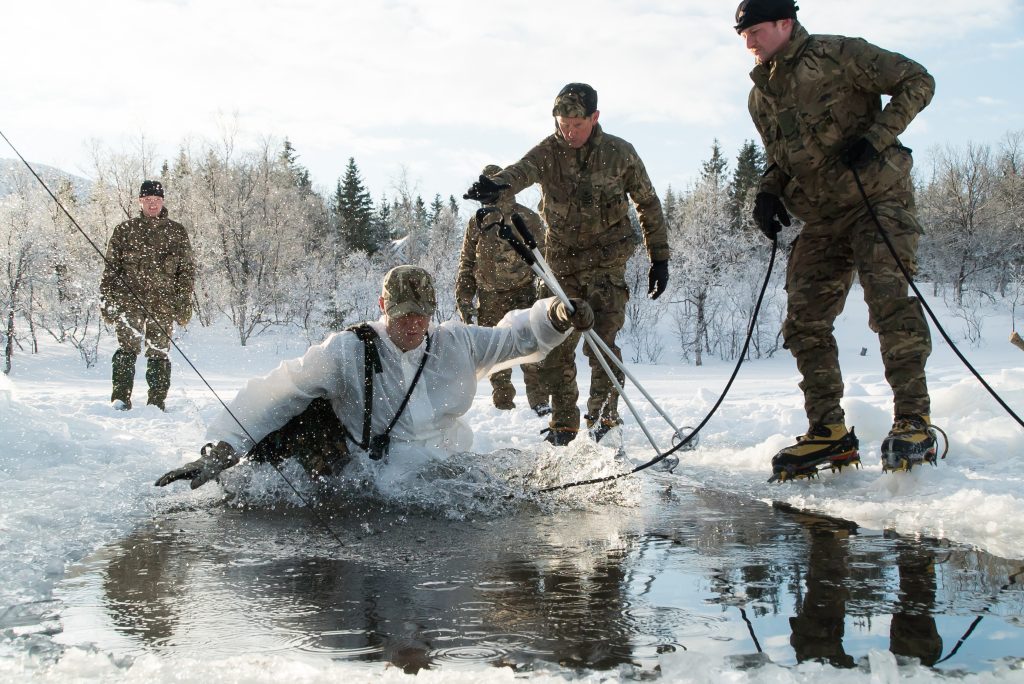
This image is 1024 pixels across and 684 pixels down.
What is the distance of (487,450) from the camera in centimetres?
653

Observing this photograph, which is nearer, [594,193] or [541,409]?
[594,193]

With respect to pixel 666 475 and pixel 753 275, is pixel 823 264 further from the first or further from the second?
pixel 753 275

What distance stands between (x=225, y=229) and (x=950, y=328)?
967 inches

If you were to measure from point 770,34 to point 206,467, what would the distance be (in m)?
3.63

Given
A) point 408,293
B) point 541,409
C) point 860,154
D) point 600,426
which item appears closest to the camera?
point 860,154

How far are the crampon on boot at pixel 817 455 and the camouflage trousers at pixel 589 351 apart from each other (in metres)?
1.81

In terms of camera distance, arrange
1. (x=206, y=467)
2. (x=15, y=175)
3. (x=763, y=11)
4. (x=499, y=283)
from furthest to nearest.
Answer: (x=15, y=175) → (x=499, y=283) → (x=763, y=11) → (x=206, y=467)

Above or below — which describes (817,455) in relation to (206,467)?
above

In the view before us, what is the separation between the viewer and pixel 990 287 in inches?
1518

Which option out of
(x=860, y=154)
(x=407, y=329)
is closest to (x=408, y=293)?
(x=407, y=329)

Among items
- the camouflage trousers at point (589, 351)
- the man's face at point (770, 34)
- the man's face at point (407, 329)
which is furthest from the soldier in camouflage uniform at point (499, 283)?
the man's face at point (770, 34)

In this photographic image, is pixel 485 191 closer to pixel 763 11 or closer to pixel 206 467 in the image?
pixel 763 11

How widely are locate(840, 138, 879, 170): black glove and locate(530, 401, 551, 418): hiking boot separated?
464cm

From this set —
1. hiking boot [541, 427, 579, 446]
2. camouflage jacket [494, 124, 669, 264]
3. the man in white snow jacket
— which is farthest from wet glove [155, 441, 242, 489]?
camouflage jacket [494, 124, 669, 264]
